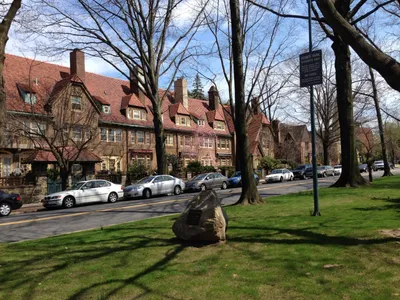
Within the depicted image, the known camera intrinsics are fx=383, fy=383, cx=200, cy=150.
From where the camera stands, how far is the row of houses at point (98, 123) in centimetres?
2928

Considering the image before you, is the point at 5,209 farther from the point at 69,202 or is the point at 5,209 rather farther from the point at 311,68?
the point at 311,68

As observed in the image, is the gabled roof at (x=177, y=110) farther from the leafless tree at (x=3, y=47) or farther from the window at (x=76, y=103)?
the leafless tree at (x=3, y=47)

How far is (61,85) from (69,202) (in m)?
16.0

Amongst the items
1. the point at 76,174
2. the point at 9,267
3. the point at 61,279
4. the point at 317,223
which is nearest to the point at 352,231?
the point at 317,223

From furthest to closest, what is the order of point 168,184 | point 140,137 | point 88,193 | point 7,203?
point 140,137 < point 168,184 < point 88,193 < point 7,203

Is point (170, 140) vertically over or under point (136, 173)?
over

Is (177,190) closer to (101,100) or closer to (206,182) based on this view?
(206,182)

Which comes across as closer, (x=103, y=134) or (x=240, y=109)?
(x=240, y=109)

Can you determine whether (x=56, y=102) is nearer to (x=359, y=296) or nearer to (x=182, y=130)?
(x=182, y=130)

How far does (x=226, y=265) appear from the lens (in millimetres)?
5805

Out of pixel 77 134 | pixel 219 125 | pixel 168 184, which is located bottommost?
pixel 168 184

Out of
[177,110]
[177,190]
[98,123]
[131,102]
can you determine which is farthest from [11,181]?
[177,110]

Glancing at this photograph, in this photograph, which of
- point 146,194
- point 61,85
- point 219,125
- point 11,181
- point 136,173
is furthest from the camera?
point 219,125

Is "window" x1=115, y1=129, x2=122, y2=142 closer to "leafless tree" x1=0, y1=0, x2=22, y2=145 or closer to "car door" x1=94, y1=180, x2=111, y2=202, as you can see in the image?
"car door" x1=94, y1=180, x2=111, y2=202
